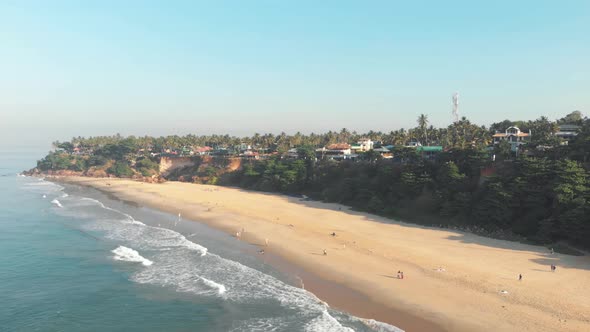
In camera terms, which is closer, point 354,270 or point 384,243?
point 354,270

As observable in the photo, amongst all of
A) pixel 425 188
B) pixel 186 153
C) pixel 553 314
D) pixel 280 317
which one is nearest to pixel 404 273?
pixel 553 314

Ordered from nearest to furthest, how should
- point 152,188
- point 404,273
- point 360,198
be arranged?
point 404,273 < point 360,198 < point 152,188

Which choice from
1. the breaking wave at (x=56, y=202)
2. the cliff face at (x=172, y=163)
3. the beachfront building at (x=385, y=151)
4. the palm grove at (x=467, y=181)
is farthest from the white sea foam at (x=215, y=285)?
the cliff face at (x=172, y=163)

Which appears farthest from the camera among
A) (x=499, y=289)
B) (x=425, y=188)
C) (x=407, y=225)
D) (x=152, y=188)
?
(x=152, y=188)

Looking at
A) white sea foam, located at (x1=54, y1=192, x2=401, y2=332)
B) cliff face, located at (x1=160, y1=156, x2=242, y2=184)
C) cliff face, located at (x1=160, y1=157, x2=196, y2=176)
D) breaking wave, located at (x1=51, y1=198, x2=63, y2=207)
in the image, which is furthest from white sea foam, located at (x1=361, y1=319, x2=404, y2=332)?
cliff face, located at (x1=160, y1=157, x2=196, y2=176)

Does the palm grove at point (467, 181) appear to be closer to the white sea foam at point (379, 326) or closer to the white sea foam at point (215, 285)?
the white sea foam at point (379, 326)

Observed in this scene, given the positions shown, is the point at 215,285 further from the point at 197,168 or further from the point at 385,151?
the point at 197,168

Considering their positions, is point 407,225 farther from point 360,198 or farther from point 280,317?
point 280,317
